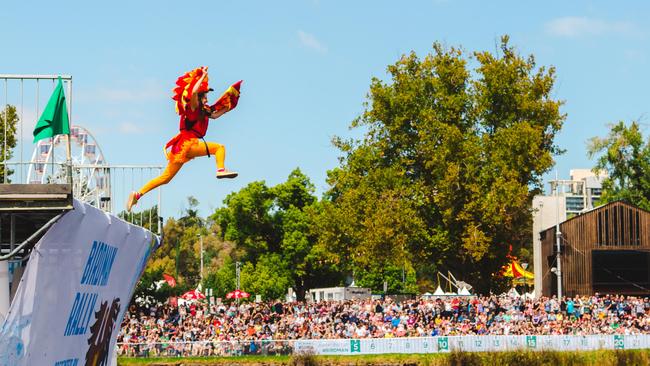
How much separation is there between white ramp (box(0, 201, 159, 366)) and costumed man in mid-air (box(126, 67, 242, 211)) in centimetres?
132

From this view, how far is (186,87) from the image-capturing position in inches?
663

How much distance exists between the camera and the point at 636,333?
3622cm

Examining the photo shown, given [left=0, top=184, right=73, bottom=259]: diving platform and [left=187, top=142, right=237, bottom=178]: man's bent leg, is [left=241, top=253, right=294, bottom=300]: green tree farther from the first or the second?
[left=0, top=184, right=73, bottom=259]: diving platform

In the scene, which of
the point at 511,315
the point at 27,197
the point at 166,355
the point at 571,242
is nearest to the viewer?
the point at 27,197

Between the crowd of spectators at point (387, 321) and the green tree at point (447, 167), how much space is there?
22.1ft

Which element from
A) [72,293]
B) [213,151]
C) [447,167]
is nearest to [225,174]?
[213,151]

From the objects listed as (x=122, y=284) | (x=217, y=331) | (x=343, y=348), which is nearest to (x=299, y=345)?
(x=343, y=348)

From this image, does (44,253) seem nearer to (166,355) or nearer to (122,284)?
(122,284)

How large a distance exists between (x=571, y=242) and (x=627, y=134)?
2409 centimetres

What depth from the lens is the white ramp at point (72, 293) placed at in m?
11.1

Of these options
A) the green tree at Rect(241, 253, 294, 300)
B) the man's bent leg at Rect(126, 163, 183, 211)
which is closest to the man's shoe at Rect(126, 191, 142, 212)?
the man's bent leg at Rect(126, 163, 183, 211)

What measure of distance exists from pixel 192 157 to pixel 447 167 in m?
31.4

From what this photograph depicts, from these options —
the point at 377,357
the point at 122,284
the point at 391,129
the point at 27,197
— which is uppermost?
the point at 391,129

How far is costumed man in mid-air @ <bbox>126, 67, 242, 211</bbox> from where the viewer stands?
16.8 m
